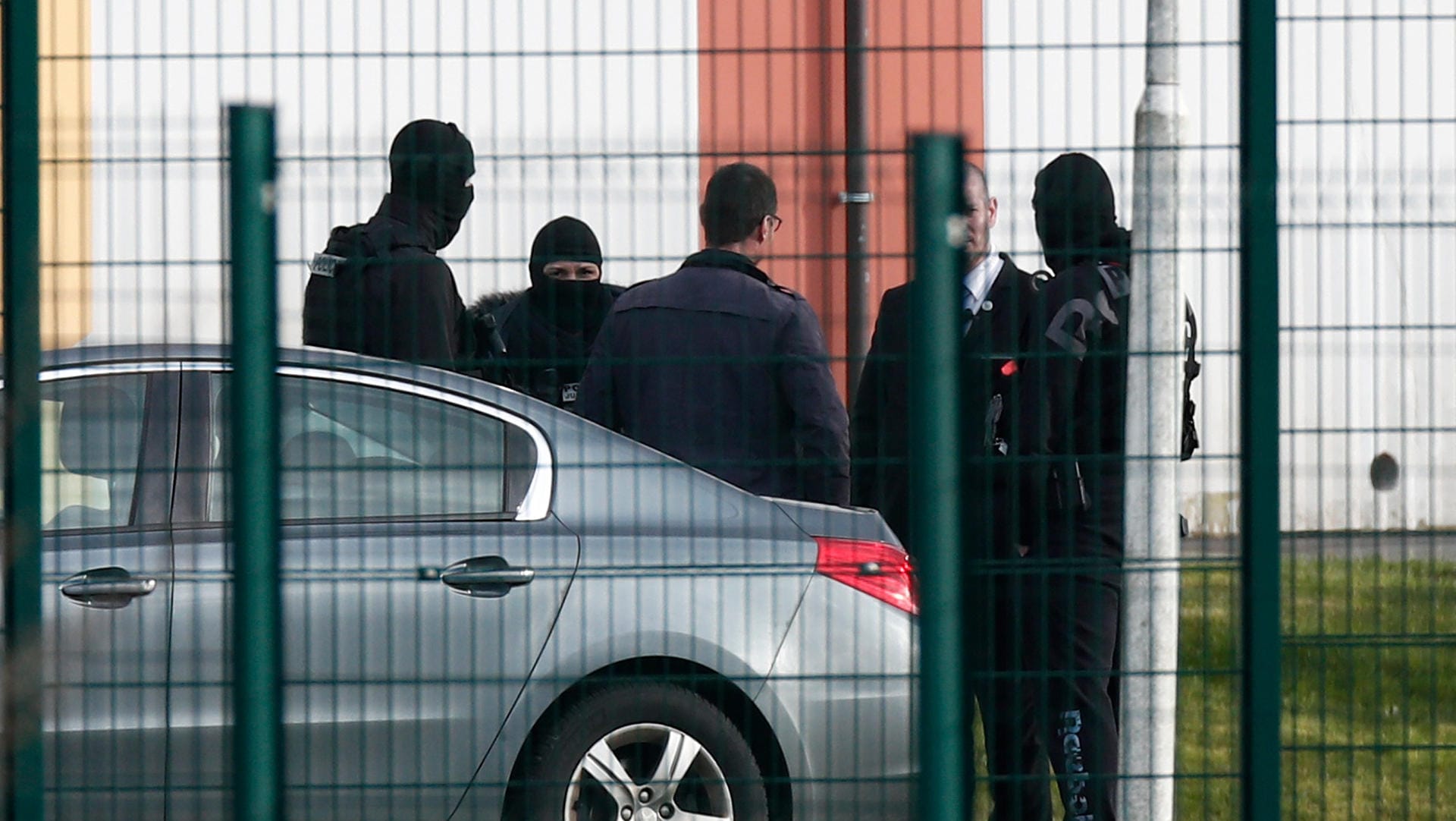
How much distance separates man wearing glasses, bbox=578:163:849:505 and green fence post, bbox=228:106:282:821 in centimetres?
67

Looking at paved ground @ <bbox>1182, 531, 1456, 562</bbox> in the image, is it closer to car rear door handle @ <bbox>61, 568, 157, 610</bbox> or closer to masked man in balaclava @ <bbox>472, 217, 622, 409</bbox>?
masked man in balaclava @ <bbox>472, 217, 622, 409</bbox>

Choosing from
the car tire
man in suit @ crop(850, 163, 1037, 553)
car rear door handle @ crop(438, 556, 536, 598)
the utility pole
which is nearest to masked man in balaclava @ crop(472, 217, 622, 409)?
car rear door handle @ crop(438, 556, 536, 598)

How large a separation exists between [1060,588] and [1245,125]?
3.28ft

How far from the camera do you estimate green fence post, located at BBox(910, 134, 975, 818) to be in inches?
144

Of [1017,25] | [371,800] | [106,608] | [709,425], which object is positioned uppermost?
[1017,25]

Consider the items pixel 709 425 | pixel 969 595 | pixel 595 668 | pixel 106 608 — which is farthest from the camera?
pixel 106 608

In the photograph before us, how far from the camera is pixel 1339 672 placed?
3986 millimetres

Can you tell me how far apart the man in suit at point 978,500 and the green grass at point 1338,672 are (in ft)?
0.48

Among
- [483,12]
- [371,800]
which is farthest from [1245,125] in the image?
[371,800]

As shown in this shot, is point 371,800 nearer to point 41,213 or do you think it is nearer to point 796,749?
point 796,749

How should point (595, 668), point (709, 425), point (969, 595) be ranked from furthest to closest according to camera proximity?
point (595, 668) < point (709, 425) < point (969, 595)

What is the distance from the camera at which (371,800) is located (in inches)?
155

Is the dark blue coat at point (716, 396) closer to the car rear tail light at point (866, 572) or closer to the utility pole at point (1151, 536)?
the car rear tail light at point (866, 572)

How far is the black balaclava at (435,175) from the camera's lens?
3822 millimetres
